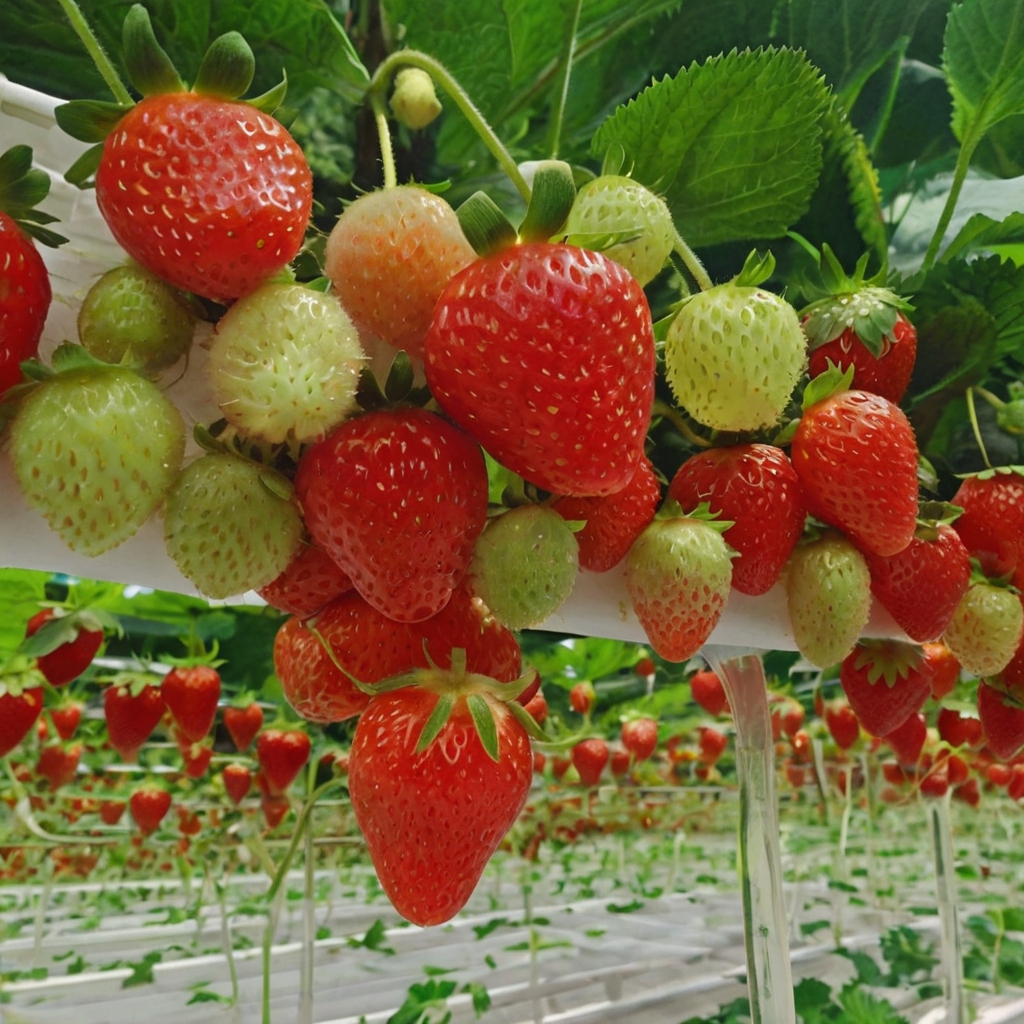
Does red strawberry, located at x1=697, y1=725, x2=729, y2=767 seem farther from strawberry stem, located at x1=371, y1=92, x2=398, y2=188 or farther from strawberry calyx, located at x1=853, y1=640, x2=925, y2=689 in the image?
strawberry stem, located at x1=371, y1=92, x2=398, y2=188

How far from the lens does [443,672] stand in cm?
37

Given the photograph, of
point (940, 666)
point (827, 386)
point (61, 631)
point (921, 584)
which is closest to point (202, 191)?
point (827, 386)

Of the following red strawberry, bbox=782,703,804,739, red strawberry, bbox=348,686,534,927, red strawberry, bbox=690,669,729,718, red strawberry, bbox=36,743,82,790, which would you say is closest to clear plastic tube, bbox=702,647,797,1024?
red strawberry, bbox=348,686,534,927

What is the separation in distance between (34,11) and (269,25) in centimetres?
13

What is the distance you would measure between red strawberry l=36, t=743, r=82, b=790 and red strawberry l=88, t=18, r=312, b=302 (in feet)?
8.14

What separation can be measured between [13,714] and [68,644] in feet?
1.18

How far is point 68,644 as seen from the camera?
1.11 metres

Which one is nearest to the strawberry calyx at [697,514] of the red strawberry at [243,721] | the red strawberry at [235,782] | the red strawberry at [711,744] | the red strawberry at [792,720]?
the red strawberry at [243,721]

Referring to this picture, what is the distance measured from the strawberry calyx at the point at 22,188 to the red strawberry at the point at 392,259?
104 mm

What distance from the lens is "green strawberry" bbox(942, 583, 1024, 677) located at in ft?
2.11

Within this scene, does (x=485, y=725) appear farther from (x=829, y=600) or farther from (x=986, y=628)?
(x=986, y=628)

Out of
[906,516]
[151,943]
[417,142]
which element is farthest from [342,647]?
[151,943]

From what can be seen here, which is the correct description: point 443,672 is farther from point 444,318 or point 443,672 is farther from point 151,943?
point 151,943

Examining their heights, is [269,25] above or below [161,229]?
above
